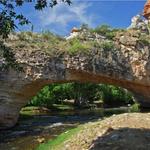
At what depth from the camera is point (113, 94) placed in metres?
64.9

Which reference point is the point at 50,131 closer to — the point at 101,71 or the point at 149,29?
the point at 101,71

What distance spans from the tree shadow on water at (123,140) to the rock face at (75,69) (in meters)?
11.9

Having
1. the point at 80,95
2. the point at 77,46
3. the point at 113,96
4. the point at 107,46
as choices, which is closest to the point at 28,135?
the point at 77,46

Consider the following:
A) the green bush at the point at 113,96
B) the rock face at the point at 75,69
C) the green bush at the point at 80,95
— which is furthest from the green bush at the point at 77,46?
the green bush at the point at 113,96

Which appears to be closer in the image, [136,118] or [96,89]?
[136,118]

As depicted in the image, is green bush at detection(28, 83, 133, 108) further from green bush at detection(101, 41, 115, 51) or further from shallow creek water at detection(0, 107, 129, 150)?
shallow creek water at detection(0, 107, 129, 150)

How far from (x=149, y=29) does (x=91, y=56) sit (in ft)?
29.9

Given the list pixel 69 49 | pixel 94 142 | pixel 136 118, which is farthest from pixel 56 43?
pixel 94 142

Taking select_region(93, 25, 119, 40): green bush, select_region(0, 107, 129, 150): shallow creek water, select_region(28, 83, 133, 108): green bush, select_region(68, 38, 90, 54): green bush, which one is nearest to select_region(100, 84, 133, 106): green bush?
select_region(28, 83, 133, 108): green bush

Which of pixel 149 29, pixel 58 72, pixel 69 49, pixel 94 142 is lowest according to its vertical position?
pixel 94 142

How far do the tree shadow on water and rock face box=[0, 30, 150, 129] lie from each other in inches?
467

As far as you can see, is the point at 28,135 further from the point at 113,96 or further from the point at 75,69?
the point at 113,96

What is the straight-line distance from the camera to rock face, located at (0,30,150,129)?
99.0 feet

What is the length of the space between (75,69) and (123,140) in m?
15.4
